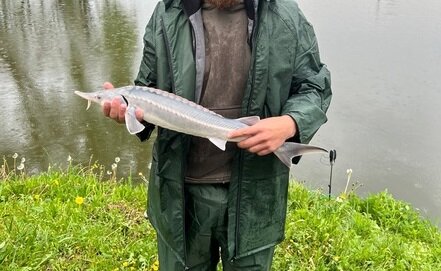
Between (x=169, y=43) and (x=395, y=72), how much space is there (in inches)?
364

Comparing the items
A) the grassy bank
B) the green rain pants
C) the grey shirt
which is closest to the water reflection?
the grassy bank

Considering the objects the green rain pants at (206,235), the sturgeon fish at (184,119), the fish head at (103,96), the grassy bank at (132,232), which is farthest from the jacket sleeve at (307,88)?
the grassy bank at (132,232)

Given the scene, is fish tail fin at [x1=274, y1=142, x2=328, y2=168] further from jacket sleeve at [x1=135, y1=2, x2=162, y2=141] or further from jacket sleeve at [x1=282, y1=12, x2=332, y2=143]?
jacket sleeve at [x1=135, y1=2, x2=162, y2=141]

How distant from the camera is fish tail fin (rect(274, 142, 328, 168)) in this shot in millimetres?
1972

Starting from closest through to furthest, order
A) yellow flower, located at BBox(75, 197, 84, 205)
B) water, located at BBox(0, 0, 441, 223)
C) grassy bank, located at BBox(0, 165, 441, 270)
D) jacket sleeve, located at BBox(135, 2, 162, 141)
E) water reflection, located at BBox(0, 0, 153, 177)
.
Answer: jacket sleeve, located at BBox(135, 2, 162, 141), grassy bank, located at BBox(0, 165, 441, 270), yellow flower, located at BBox(75, 197, 84, 205), water, located at BBox(0, 0, 441, 223), water reflection, located at BBox(0, 0, 153, 177)

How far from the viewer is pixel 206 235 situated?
226 cm

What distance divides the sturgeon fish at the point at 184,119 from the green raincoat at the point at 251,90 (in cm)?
9

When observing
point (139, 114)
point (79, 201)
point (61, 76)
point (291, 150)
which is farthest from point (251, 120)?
point (61, 76)

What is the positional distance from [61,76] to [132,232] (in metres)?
8.52

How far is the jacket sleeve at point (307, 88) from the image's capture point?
2041mm

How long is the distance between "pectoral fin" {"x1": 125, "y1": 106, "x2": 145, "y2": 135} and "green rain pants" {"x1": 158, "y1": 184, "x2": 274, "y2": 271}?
0.38 metres

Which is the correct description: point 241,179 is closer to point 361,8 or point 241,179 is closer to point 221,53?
point 221,53

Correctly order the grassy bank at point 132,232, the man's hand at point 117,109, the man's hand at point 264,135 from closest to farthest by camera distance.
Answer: the man's hand at point 264,135
the man's hand at point 117,109
the grassy bank at point 132,232

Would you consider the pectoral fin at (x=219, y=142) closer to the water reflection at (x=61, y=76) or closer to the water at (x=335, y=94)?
the water at (x=335, y=94)
